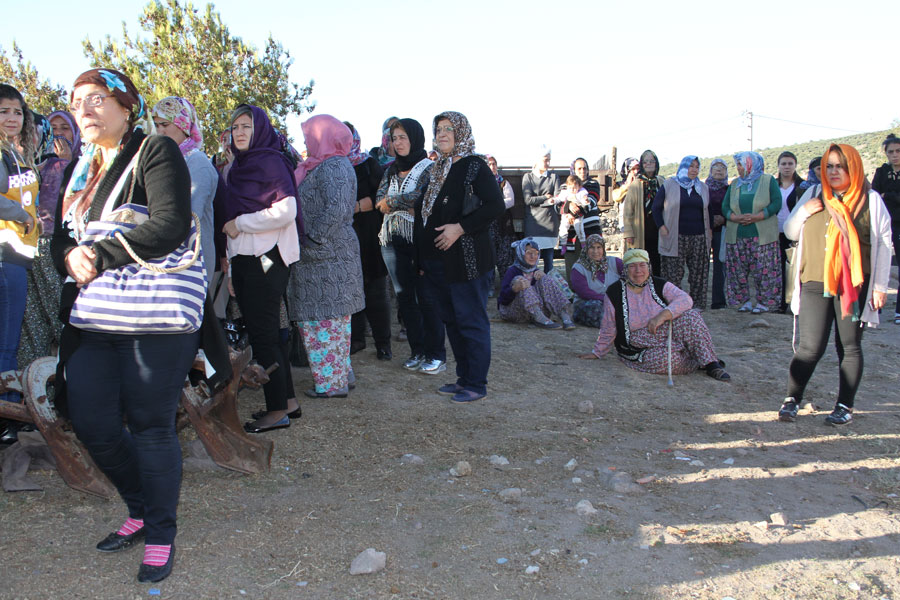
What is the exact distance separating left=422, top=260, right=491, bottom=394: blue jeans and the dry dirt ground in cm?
24

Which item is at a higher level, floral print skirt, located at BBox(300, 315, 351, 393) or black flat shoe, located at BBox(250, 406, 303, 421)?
floral print skirt, located at BBox(300, 315, 351, 393)

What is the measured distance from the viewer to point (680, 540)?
3088 millimetres

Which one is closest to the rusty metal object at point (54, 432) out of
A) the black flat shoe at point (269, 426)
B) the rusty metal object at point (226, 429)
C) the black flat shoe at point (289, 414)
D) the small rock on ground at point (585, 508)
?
the rusty metal object at point (226, 429)

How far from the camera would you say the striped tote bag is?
2.48m

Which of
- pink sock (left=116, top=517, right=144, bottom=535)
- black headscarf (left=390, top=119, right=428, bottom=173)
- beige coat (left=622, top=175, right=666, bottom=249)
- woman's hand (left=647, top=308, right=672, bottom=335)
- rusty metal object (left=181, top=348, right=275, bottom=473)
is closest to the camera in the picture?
pink sock (left=116, top=517, right=144, bottom=535)

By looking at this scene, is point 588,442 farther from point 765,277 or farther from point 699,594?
point 765,277

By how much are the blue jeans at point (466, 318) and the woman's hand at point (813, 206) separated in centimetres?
214

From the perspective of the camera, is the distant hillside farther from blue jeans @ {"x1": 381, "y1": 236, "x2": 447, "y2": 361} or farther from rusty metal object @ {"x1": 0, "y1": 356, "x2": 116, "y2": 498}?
rusty metal object @ {"x1": 0, "y1": 356, "x2": 116, "y2": 498}

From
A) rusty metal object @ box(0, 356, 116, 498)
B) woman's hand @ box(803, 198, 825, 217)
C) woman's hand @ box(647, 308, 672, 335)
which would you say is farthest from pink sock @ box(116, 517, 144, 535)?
woman's hand @ box(803, 198, 825, 217)

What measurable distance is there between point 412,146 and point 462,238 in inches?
45.4

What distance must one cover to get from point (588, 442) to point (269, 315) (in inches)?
80.1

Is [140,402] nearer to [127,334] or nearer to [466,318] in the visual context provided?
[127,334]

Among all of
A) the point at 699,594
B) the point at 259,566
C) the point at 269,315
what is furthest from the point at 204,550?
the point at 699,594

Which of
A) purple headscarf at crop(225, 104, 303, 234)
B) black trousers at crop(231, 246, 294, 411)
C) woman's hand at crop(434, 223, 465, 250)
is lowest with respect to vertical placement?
black trousers at crop(231, 246, 294, 411)
